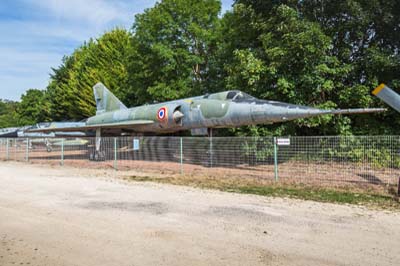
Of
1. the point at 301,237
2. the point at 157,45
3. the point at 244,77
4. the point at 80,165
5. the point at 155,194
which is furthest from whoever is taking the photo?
the point at 157,45

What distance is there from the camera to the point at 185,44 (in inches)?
976

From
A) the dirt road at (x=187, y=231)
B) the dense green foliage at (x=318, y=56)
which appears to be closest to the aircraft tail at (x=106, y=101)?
the dense green foliage at (x=318, y=56)

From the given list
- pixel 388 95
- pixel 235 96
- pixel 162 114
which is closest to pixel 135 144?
pixel 162 114

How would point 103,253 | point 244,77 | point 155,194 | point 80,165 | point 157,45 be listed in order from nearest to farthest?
1. point 103,253
2. point 155,194
3. point 244,77
4. point 80,165
5. point 157,45

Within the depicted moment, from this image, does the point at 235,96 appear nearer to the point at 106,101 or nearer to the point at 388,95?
the point at 388,95

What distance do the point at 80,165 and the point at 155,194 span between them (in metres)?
8.69

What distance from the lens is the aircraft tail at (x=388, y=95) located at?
776 cm

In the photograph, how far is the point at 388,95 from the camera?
7.91 meters

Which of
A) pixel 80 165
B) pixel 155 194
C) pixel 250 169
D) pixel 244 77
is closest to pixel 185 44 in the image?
pixel 244 77

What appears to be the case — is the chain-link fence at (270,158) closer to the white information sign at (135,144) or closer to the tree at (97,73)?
the white information sign at (135,144)

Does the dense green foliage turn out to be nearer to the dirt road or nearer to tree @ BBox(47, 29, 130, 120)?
the dirt road

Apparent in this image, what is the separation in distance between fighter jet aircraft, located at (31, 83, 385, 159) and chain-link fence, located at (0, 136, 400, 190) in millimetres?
1009

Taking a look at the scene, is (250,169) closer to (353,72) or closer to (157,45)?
(353,72)

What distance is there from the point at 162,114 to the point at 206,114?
2753mm
